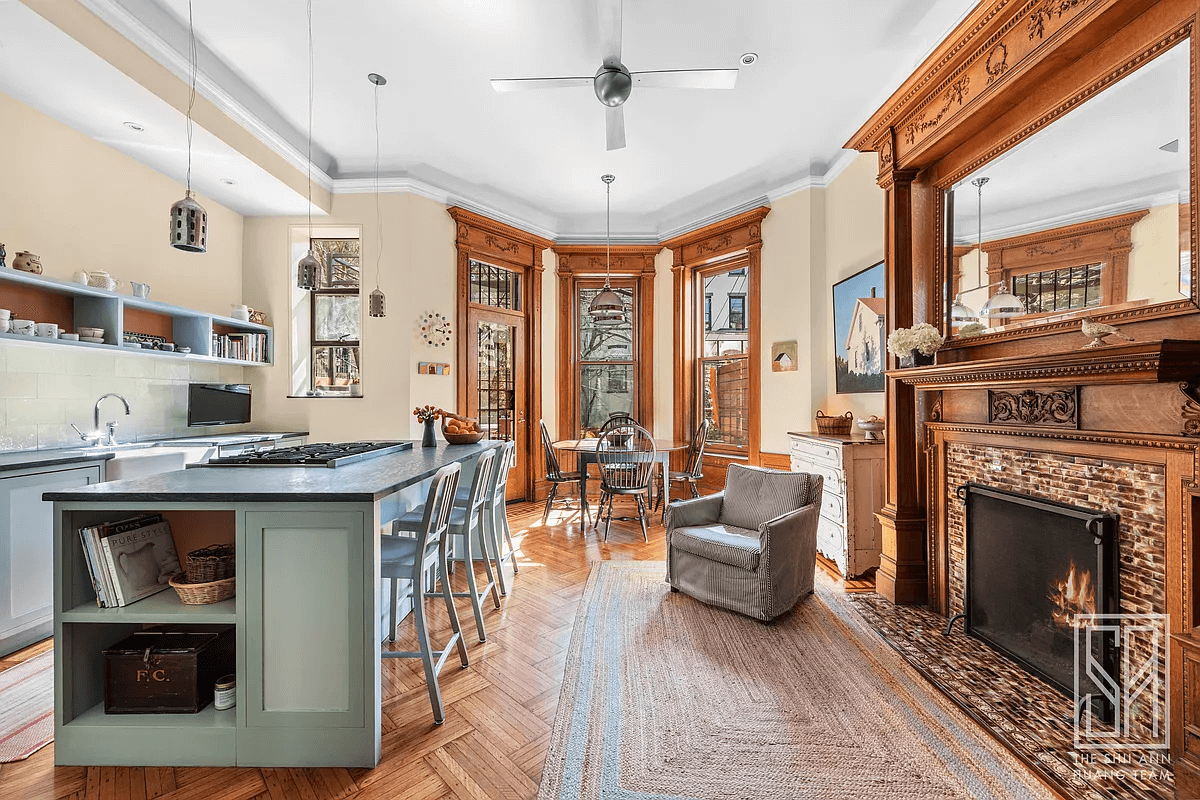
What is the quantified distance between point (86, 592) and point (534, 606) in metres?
1.96

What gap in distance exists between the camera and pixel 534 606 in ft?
10.2

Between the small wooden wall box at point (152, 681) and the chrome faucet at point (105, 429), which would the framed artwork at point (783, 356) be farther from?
the chrome faucet at point (105, 429)

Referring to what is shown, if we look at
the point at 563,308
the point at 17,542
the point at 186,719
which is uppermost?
the point at 563,308

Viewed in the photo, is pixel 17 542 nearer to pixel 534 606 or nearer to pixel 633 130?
pixel 534 606

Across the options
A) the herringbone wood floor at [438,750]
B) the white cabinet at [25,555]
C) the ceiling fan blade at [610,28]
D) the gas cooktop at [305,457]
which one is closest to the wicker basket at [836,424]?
the herringbone wood floor at [438,750]

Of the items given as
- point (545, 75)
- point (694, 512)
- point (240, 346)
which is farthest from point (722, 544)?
point (240, 346)

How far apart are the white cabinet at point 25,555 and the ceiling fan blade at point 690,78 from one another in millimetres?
3653

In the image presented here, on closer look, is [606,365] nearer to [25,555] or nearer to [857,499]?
[857,499]

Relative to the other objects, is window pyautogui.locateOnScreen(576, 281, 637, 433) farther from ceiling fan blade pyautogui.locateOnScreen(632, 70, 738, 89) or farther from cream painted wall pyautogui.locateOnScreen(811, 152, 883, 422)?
ceiling fan blade pyautogui.locateOnScreen(632, 70, 738, 89)

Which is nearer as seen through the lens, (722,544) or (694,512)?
(722,544)

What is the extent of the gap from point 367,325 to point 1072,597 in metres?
5.05

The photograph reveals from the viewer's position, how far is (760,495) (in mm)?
3318

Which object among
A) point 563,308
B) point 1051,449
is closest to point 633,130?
point 563,308

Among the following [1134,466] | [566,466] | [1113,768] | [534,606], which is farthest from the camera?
[566,466]
